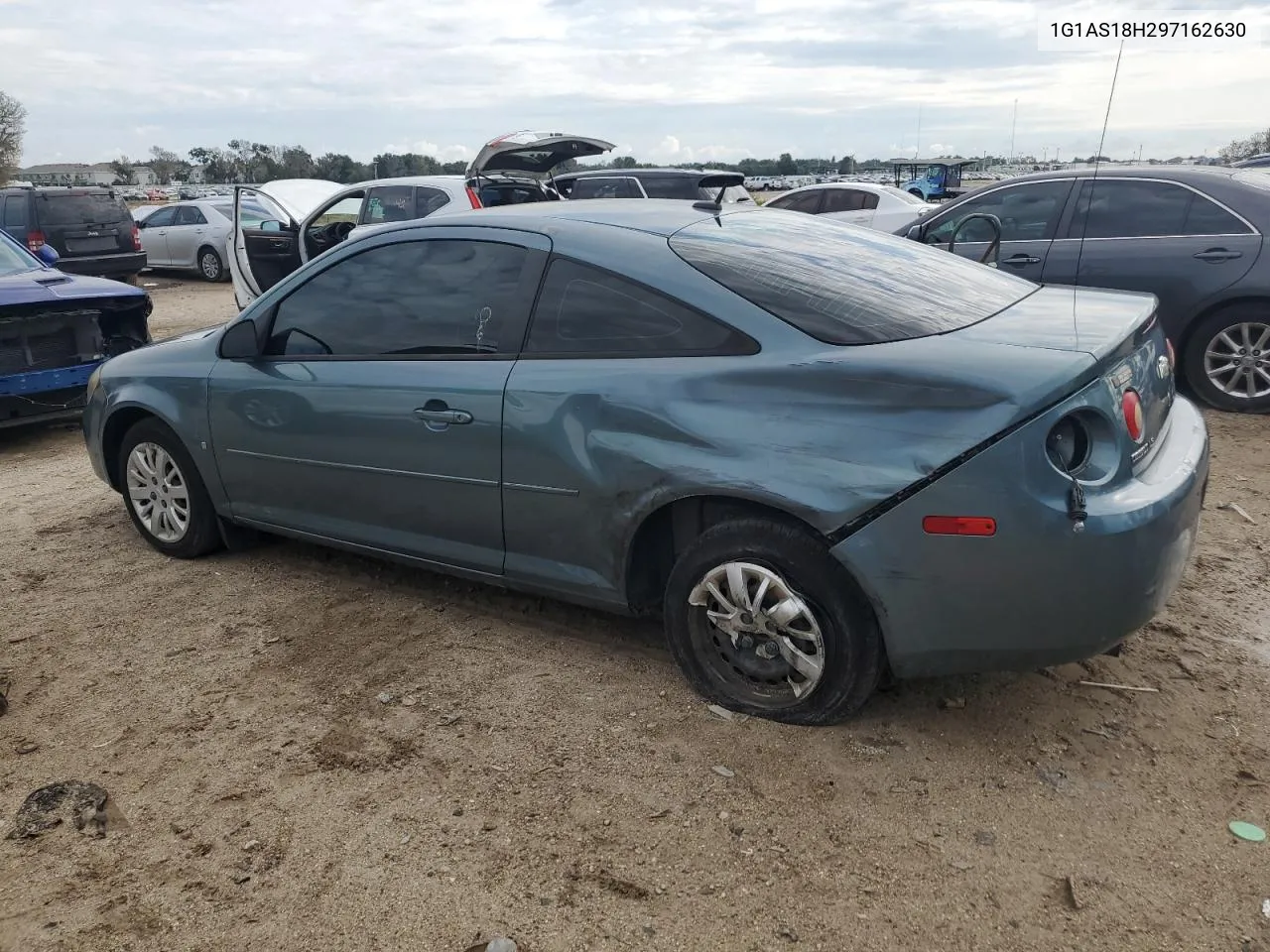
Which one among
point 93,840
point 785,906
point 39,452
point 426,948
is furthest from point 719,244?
point 39,452

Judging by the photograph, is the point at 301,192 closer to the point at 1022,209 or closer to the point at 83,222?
the point at 83,222

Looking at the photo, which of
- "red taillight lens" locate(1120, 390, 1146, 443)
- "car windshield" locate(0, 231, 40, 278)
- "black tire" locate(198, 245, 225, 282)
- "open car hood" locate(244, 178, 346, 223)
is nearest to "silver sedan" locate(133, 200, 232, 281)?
"black tire" locate(198, 245, 225, 282)

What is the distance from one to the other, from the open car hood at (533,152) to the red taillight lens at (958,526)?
8.20 metres

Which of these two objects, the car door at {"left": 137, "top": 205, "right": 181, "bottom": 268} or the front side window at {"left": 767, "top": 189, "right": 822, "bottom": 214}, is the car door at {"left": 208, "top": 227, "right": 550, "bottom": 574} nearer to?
the front side window at {"left": 767, "top": 189, "right": 822, "bottom": 214}

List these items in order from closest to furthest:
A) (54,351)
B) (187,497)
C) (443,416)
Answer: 1. (443,416)
2. (187,497)
3. (54,351)

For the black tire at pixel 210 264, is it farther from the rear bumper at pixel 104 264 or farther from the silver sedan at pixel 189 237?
A: the rear bumper at pixel 104 264

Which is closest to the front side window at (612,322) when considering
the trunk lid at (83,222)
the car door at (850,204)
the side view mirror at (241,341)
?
the side view mirror at (241,341)

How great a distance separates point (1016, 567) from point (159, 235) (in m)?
19.7

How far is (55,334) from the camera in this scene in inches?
284

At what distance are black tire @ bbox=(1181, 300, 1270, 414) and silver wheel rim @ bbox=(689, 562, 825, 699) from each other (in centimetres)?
498

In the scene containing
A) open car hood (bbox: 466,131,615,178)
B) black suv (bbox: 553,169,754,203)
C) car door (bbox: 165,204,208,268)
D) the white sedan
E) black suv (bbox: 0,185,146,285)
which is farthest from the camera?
car door (bbox: 165,204,208,268)

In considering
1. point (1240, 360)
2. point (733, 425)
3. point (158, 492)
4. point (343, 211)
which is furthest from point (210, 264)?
point (733, 425)

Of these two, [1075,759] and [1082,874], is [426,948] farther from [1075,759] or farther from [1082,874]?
[1075,759]

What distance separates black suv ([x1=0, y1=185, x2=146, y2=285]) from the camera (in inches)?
577
